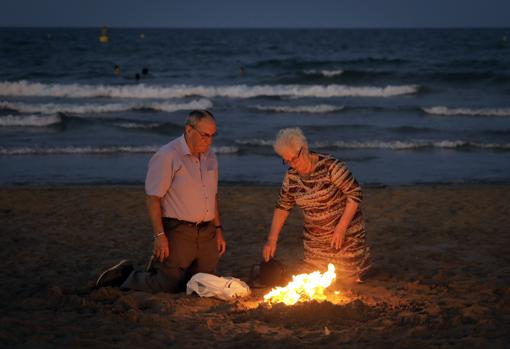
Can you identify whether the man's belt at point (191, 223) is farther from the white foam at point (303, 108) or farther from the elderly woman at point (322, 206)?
the white foam at point (303, 108)

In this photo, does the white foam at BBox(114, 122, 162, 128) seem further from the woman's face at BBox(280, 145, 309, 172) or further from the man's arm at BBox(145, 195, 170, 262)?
the woman's face at BBox(280, 145, 309, 172)

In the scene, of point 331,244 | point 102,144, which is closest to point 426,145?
point 102,144

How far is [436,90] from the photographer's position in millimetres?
28609

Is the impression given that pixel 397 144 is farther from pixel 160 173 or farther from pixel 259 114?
pixel 160 173

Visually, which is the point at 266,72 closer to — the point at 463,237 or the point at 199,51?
the point at 199,51

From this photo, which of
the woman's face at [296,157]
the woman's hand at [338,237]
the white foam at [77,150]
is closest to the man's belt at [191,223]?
the woman's face at [296,157]

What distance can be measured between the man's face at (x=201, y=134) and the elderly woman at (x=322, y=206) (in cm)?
51

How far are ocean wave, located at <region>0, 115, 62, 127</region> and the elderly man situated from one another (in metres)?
13.6

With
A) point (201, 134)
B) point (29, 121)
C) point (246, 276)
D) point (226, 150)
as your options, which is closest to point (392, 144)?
point (226, 150)

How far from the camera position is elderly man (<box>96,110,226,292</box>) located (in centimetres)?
577

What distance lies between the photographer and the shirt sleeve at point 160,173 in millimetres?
5754

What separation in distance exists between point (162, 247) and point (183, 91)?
23.4 metres

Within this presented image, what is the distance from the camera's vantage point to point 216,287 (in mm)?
5949

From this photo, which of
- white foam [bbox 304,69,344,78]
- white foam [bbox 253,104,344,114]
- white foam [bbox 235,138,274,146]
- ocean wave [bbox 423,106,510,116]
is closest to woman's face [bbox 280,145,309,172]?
white foam [bbox 235,138,274,146]
